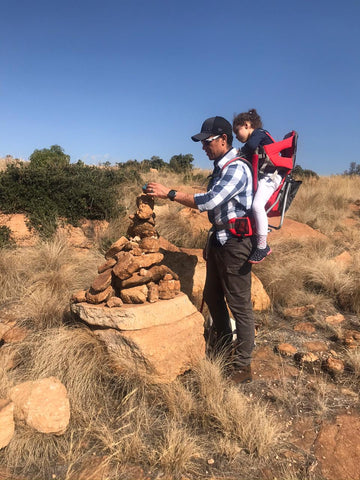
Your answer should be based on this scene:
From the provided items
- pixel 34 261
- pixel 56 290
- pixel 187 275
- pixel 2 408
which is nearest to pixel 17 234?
pixel 34 261

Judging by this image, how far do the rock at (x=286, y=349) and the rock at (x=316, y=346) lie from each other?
0.20 meters

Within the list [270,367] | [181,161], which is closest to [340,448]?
[270,367]

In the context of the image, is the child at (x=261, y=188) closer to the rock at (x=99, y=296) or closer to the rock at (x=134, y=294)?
the rock at (x=134, y=294)

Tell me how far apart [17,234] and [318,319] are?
4905 mm

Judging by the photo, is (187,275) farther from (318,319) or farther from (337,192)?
(337,192)

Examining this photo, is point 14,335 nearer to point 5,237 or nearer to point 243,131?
point 5,237

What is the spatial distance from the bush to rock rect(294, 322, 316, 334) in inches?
161

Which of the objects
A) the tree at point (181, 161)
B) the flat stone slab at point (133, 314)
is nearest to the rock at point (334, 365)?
the flat stone slab at point (133, 314)

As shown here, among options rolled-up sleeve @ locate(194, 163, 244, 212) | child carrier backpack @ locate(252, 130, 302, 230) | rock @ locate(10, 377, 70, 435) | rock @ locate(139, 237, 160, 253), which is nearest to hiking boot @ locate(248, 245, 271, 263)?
child carrier backpack @ locate(252, 130, 302, 230)

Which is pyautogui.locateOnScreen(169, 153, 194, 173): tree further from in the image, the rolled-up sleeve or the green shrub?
the rolled-up sleeve

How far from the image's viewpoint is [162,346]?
10.4 feet

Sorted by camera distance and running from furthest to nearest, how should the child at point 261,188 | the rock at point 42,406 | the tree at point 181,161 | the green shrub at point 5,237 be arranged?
1. the tree at point 181,161
2. the green shrub at point 5,237
3. the child at point 261,188
4. the rock at point 42,406

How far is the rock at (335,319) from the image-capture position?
4863mm

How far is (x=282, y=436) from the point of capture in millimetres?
2756
